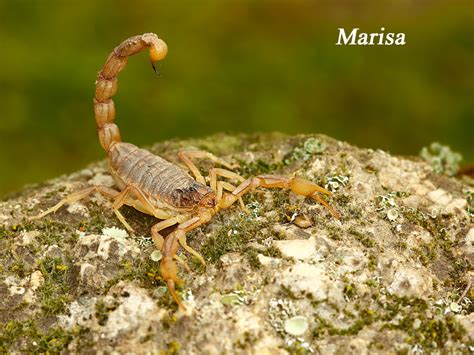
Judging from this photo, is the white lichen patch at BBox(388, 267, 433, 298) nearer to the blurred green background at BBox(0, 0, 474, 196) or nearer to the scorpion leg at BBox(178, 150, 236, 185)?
the scorpion leg at BBox(178, 150, 236, 185)

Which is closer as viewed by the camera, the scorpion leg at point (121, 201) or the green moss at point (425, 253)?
the green moss at point (425, 253)

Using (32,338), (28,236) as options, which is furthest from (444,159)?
(32,338)

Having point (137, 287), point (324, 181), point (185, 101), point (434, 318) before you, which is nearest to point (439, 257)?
point (434, 318)

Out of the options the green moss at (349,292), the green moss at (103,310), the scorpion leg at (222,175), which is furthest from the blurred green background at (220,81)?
the green moss at (349,292)

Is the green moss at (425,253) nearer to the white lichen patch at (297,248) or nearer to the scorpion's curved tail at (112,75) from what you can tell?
the white lichen patch at (297,248)

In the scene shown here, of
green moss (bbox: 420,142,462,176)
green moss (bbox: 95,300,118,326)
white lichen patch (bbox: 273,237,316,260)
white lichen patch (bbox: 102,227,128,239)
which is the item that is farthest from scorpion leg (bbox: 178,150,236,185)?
green moss (bbox: 420,142,462,176)

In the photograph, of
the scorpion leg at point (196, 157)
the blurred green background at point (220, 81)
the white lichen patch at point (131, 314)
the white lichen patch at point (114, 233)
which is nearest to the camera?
the white lichen patch at point (131, 314)
